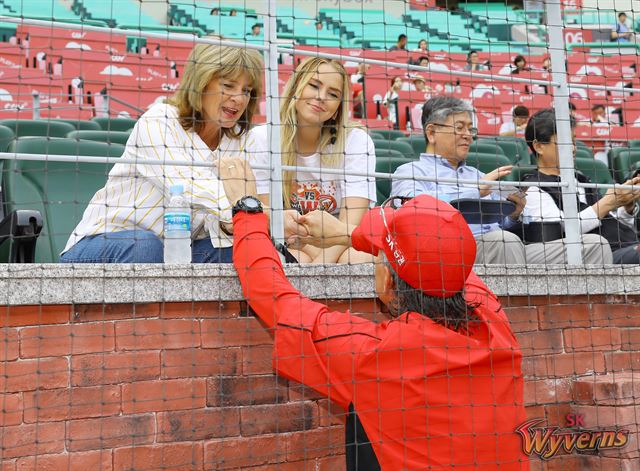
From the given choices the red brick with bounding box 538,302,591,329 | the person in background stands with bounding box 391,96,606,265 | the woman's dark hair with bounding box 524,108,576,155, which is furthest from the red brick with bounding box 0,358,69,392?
the woman's dark hair with bounding box 524,108,576,155

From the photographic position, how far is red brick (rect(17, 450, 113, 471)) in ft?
6.66

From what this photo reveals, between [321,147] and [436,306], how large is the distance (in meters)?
1.05

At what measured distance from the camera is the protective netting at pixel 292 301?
196 centimetres

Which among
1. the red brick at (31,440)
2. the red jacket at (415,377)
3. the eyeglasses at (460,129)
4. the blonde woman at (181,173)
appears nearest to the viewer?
the red jacket at (415,377)

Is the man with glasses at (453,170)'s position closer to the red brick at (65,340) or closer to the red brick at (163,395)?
the red brick at (163,395)

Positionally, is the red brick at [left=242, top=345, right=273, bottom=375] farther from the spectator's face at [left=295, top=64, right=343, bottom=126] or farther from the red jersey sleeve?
the spectator's face at [left=295, top=64, right=343, bottom=126]

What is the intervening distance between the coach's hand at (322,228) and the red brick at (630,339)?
1.30m

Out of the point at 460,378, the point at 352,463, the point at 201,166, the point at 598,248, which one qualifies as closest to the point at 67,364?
the point at 201,166

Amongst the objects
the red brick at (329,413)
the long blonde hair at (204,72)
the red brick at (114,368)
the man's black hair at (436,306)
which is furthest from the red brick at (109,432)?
the long blonde hair at (204,72)

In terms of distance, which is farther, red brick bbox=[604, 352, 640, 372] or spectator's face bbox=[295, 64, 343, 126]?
red brick bbox=[604, 352, 640, 372]

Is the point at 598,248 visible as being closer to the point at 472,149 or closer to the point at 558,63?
the point at 558,63

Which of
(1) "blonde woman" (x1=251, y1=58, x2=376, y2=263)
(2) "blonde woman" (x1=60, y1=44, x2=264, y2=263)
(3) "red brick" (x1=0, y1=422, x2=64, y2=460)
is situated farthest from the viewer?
(1) "blonde woman" (x1=251, y1=58, x2=376, y2=263)

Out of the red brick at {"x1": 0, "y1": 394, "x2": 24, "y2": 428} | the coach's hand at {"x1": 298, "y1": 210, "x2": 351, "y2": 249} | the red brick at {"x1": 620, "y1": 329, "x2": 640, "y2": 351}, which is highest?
the coach's hand at {"x1": 298, "y1": 210, "x2": 351, "y2": 249}

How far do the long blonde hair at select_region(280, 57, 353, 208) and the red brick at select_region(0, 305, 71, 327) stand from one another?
1.02m
